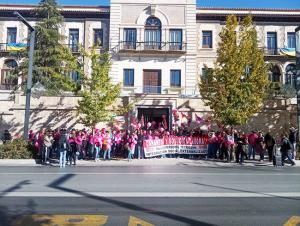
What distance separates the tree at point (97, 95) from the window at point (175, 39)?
43.5 feet

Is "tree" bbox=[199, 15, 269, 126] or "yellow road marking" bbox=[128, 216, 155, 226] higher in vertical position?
"tree" bbox=[199, 15, 269, 126]

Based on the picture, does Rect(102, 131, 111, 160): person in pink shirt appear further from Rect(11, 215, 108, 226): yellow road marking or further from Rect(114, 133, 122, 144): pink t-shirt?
Rect(11, 215, 108, 226): yellow road marking

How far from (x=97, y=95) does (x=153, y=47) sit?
563 inches

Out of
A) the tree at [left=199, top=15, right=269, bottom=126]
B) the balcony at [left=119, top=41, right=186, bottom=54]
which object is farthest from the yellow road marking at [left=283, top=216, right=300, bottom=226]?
the balcony at [left=119, top=41, right=186, bottom=54]

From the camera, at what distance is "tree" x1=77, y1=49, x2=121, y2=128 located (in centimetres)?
2169

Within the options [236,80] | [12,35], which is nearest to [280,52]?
[236,80]

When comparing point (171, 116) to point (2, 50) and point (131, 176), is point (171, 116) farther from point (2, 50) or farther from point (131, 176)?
point (2, 50)

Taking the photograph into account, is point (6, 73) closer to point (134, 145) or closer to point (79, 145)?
point (79, 145)

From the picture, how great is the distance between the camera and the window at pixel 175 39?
35000mm

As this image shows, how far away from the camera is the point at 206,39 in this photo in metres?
36.9

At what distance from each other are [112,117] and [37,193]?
560 inches

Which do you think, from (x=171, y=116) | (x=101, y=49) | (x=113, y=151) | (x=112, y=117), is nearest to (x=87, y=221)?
(x=113, y=151)

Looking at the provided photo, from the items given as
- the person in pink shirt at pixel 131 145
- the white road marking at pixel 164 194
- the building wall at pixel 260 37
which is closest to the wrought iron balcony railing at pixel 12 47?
the building wall at pixel 260 37

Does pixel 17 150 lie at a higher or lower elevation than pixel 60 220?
higher
